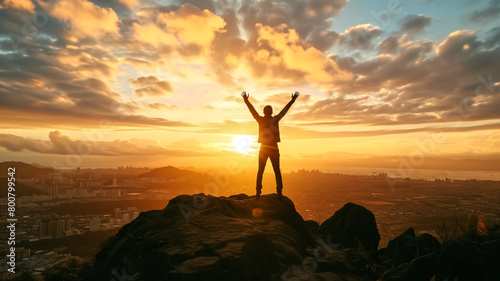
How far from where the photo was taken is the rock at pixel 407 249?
29.3 feet

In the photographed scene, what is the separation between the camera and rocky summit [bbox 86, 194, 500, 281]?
5602 mm

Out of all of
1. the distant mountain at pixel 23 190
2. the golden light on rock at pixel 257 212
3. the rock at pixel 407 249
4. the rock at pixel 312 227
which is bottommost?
the distant mountain at pixel 23 190

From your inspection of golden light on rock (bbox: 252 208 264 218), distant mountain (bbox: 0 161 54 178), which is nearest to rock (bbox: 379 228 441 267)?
golden light on rock (bbox: 252 208 264 218)

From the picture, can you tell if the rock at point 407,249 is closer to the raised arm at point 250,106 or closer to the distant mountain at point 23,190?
the raised arm at point 250,106

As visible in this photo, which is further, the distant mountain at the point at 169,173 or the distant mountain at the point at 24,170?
the distant mountain at the point at 169,173

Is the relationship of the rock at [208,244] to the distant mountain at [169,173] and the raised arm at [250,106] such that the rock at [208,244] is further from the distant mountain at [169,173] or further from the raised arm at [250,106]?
the distant mountain at [169,173]

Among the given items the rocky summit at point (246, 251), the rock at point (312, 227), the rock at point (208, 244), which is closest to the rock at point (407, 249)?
the rocky summit at point (246, 251)

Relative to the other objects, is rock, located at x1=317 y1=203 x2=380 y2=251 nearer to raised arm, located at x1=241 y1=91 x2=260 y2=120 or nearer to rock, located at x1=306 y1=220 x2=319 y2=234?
rock, located at x1=306 y1=220 x2=319 y2=234

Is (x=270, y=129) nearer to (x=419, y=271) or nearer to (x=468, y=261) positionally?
(x=419, y=271)

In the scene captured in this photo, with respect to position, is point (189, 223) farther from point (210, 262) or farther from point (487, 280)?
A: point (487, 280)

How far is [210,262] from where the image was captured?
18.7 feet

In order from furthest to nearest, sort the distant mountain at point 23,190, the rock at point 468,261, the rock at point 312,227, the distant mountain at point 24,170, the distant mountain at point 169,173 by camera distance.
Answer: the distant mountain at point 169,173 < the distant mountain at point 24,170 < the distant mountain at point 23,190 < the rock at point 312,227 < the rock at point 468,261

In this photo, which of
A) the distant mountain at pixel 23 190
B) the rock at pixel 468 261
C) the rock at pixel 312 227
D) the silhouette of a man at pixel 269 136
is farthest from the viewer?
the distant mountain at pixel 23 190

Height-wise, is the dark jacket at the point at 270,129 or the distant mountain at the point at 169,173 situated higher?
the dark jacket at the point at 270,129
